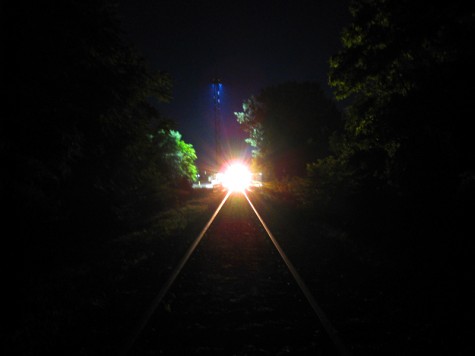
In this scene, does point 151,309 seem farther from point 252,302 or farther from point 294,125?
point 294,125

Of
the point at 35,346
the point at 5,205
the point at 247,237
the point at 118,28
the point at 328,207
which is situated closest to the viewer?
the point at 35,346

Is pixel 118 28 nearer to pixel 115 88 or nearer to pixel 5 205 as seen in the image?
pixel 115 88

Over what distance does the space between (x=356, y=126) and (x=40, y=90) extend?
27.1 ft

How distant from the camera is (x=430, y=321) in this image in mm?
3773

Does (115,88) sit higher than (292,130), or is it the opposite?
(292,130)

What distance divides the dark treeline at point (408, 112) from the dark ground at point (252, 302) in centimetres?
114

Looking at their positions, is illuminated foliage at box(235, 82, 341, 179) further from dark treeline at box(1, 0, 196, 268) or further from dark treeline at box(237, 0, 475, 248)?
dark treeline at box(1, 0, 196, 268)

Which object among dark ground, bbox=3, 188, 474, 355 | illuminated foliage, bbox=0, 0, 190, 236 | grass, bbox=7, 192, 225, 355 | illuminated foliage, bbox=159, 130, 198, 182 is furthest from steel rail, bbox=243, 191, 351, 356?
illuminated foliage, bbox=159, 130, 198, 182

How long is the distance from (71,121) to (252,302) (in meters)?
6.02

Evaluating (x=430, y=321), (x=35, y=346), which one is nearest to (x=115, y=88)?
(x=35, y=346)

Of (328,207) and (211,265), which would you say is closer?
(211,265)

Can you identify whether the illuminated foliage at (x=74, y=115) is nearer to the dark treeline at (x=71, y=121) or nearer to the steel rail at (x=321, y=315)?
the dark treeline at (x=71, y=121)

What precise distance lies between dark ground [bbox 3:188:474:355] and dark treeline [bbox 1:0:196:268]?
1477mm

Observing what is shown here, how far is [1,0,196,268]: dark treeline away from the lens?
6090mm
